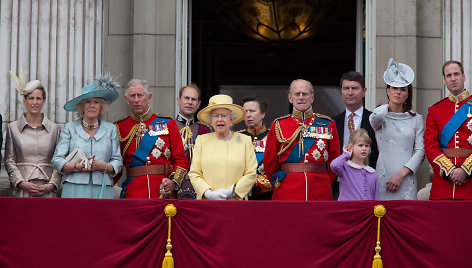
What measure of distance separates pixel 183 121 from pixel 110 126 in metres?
1.01

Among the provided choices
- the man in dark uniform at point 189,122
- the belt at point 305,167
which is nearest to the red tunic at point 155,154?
the man in dark uniform at point 189,122

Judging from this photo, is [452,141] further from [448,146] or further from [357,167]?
[357,167]

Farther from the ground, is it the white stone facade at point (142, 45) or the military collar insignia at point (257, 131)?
the white stone facade at point (142, 45)

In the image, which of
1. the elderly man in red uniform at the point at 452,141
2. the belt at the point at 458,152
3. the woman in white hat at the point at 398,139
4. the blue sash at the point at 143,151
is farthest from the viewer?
the blue sash at the point at 143,151

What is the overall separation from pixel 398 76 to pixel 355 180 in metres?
A: 1.12

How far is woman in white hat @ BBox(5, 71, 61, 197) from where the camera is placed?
25.7ft

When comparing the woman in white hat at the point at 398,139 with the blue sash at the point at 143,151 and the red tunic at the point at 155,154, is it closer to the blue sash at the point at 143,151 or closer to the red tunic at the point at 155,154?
the red tunic at the point at 155,154

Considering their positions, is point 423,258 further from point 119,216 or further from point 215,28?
point 215,28

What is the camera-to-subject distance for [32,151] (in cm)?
795

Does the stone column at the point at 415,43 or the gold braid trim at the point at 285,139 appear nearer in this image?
the gold braid trim at the point at 285,139

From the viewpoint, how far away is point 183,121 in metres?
8.82

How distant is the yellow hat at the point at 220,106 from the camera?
25.3ft

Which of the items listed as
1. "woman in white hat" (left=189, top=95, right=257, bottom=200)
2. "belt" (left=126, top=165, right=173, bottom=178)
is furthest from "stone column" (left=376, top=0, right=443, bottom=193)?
"belt" (left=126, top=165, right=173, bottom=178)

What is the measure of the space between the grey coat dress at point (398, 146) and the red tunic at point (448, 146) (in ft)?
0.51
